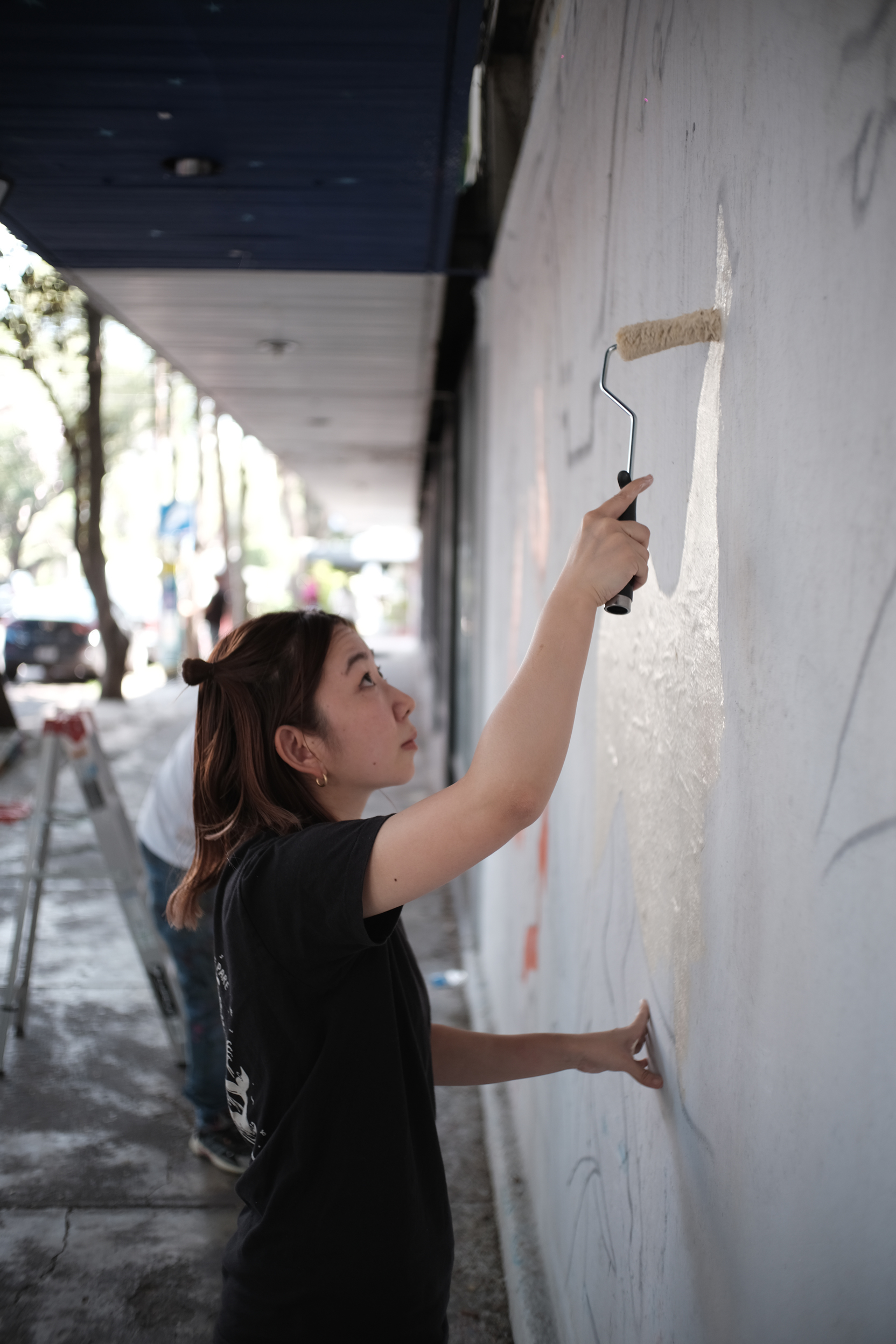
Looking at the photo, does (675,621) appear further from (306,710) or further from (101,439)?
(101,439)

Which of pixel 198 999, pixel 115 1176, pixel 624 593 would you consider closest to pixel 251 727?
pixel 624 593

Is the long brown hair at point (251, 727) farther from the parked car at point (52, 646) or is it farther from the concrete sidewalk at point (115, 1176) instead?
the parked car at point (52, 646)

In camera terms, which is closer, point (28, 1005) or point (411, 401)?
point (28, 1005)

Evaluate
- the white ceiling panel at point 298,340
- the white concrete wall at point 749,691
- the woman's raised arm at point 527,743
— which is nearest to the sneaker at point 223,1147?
the white concrete wall at point 749,691

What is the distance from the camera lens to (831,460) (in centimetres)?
96

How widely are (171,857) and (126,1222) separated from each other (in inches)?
44.0

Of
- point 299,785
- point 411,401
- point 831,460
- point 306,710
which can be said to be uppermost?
point 411,401

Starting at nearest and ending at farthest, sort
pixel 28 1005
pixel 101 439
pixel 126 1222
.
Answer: pixel 126 1222, pixel 28 1005, pixel 101 439

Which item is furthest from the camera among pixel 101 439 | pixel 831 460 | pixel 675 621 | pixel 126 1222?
pixel 101 439

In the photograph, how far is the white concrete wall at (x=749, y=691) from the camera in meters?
0.92

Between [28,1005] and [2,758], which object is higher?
[2,758]

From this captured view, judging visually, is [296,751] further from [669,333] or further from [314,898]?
[669,333]

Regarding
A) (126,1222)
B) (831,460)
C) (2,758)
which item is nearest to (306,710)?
Result: (831,460)

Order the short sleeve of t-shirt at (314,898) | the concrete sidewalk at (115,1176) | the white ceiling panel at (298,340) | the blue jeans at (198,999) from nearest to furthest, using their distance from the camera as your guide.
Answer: the short sleeve of t-shirt at (314,898)
the concrete sidewalk at (115,1176)
the blue jeans at (198,999)
the white ceiling panel at (298,340)
